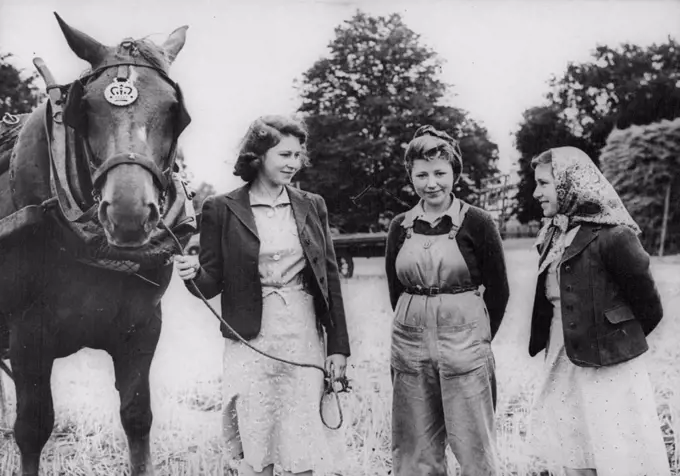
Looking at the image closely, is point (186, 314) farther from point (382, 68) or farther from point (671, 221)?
point (671, 221)

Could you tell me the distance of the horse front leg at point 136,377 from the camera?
3.19 metres

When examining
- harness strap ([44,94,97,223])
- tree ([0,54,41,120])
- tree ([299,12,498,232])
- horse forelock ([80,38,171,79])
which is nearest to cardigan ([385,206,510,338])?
tree ([299,12,498,232])

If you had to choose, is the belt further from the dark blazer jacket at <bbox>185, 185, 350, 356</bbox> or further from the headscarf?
the headscarf

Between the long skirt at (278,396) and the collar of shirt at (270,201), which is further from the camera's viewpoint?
the collar of shirt at (270,201)

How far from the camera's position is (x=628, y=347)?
2910 mm

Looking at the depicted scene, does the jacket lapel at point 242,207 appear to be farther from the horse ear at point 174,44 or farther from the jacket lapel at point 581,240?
the jacket lapel at point 581,240

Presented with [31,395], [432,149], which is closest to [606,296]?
[432,149]

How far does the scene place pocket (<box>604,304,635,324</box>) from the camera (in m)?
2.93

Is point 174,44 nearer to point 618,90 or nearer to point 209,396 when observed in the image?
point 209,396

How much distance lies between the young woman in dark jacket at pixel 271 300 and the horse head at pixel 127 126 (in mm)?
343

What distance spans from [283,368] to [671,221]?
3.32 m

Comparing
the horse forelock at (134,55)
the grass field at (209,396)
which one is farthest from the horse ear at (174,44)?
the grass field at (209,396)

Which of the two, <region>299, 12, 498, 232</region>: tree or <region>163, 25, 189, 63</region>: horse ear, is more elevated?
<region>163, 25, 189, 63</region>: horse ear

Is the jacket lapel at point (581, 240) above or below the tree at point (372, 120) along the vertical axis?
below
